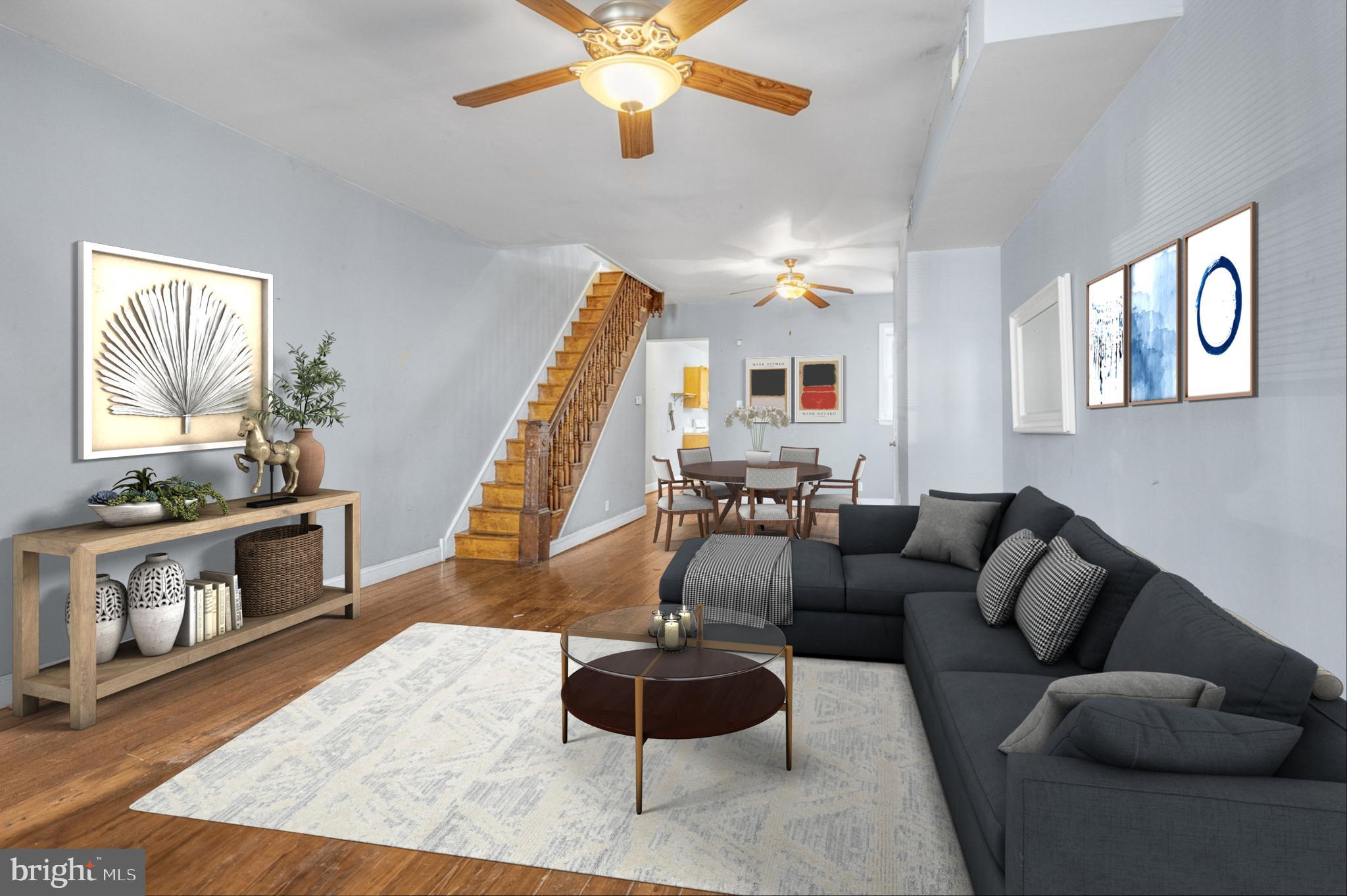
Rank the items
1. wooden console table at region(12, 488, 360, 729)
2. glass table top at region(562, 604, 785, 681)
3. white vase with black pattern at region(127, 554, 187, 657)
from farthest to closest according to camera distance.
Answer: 1. white vase with black pattern at region(127, 554, 187, 657)
2. wooden console table at region(12, 488, 360, 729)
3. glass table top at region(562, 604, 785, 681)

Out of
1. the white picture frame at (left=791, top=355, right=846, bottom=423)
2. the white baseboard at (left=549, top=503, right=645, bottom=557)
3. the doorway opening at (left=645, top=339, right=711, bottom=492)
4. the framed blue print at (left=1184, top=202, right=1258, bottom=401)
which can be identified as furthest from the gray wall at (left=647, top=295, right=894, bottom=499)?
the framed blue print at (left=1184, top=202, right=1258, bottom=401)

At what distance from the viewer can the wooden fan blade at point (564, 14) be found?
219 centimetres

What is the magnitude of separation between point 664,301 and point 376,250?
5.03m

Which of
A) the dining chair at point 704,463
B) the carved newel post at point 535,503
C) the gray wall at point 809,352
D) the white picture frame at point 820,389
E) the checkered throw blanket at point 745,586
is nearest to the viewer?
the checkered throw blanket at point 745,586

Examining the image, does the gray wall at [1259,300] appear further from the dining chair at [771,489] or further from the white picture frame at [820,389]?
the white picture frame at [820,389]

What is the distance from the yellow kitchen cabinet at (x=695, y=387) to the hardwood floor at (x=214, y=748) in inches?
294

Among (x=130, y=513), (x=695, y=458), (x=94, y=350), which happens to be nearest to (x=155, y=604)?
(x=130, y=513)

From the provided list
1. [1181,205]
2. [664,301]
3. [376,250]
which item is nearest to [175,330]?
[376,250]

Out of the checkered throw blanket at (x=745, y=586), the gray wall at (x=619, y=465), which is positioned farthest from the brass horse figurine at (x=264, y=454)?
the gray wall at (x=619, y=465)

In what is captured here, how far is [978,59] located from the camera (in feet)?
8.14

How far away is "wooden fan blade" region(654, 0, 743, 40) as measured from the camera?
7.26ft

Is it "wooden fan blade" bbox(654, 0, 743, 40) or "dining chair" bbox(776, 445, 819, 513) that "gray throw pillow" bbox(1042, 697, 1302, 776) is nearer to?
"wooden fan blade" bbox(654, 0, 743, 40)

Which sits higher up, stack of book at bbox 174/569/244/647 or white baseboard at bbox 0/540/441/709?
stack of book at bbox 174/569/244/647

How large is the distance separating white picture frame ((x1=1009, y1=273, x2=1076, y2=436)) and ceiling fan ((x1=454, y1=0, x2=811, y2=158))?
5.79ft
